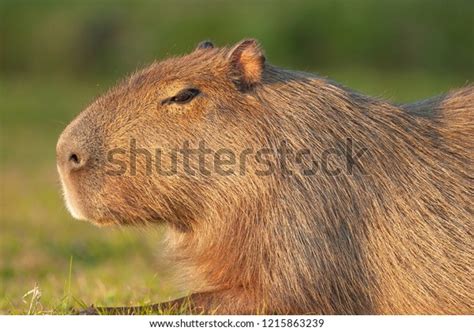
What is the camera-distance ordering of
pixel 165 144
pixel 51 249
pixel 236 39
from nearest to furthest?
pixel 165 144 → pixel 51 249 → pixel 236 39

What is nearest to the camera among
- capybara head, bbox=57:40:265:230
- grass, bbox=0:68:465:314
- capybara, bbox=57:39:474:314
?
capybara, bbox=57:39:474:314

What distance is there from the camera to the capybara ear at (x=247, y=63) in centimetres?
505

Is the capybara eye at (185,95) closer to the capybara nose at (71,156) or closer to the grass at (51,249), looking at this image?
the capybara nose at (71,156)

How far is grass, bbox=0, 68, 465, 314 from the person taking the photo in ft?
19.3

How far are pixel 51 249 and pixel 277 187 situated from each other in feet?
14.1

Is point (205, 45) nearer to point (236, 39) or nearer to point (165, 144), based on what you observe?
point (165, 144)

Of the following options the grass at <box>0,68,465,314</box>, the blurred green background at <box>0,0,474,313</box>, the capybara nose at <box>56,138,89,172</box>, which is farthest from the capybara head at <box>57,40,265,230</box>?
the blurred green background at <box>0,0,474,313</box>

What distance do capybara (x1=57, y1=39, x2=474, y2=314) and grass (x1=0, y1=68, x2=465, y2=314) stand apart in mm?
454

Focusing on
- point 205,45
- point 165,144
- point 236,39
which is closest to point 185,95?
point 165,144

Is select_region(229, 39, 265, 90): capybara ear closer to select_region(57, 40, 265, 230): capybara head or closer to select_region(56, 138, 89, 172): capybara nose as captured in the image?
select_region(57, 40, 265, 230): capybara head

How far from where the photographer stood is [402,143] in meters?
5.06

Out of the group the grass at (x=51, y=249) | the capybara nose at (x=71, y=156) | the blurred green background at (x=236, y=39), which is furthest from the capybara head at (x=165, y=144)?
the blurred green background at (x=236, y=39)

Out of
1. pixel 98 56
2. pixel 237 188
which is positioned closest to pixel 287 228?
pixel 237 188

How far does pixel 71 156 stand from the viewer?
4.96 meters
